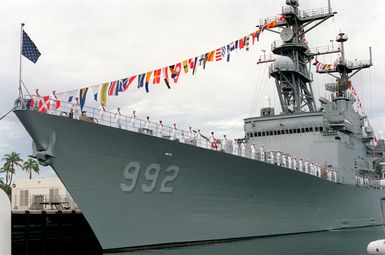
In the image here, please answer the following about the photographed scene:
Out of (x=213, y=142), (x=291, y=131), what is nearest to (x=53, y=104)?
(x=213, y=142)

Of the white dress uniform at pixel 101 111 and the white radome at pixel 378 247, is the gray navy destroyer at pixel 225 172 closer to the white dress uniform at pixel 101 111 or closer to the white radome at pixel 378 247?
the white dress uniform at pixel 101 111

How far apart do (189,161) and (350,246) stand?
24.8 ft

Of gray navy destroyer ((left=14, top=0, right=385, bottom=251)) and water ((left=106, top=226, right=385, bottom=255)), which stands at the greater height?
gray navy destroyer ((left=14, top=0, right=385, bottom=251))

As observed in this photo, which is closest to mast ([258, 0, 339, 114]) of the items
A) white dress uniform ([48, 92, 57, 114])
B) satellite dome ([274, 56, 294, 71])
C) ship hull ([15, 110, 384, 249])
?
satellite dome ([274, 56, 294, 71])

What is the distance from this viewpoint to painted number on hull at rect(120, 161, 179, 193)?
44.8 ft

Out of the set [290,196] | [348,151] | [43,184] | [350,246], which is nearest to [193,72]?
[290,196]

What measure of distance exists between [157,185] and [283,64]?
13326 millimetres

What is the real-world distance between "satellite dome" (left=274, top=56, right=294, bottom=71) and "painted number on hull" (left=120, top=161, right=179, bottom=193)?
12534 mm

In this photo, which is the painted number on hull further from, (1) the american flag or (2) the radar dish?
(2) the radar dish

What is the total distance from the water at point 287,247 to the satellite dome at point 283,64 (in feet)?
29.9

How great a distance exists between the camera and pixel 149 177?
14.1 m

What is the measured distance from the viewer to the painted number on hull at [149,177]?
A: 44.8 feet

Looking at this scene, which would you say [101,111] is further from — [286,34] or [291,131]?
[286,34]

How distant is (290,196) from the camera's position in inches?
766
